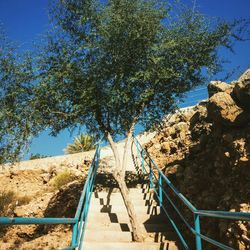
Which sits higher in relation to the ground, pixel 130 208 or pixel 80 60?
pixel 80 60

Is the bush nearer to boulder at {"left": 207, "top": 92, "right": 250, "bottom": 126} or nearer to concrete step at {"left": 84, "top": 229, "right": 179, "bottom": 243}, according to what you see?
concrete step at {"left": 84, "top": 229, "right": 179, "bottom": 243}

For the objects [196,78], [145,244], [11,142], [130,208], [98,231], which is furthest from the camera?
[196,78]

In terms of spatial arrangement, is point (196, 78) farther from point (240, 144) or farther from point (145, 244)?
point (145, 244)

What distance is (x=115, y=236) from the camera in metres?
8.60

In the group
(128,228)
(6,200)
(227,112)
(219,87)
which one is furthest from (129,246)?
(6,200)

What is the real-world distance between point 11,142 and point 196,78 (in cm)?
703

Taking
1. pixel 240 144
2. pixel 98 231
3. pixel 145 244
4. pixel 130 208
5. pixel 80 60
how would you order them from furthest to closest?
pixel 80 60 < pixel 130 208 < pixel 98 231 < pixel 145 244 < pixel 240 144

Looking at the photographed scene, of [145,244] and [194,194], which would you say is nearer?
[145,244]

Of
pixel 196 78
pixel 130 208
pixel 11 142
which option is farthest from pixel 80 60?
pixel 130 208

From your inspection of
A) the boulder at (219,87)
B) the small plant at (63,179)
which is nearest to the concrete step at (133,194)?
the boulder at (219,87)

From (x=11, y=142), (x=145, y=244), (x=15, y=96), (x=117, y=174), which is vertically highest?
(x=15, y=96)

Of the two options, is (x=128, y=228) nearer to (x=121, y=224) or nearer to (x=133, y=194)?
(x=121, y=224)

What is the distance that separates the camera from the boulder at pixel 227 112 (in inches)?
301

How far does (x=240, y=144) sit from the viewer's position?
284 inches
